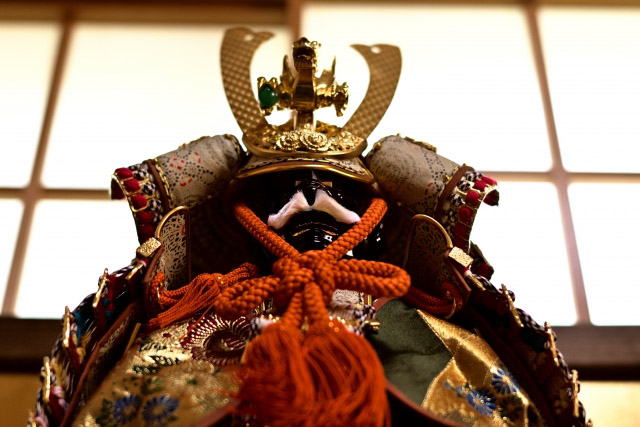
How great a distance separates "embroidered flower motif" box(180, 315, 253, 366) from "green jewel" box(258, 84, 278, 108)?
18.9 inches

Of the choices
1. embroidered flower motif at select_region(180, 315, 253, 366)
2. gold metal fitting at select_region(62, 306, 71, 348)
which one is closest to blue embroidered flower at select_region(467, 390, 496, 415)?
embroidered flower motif at select_region(180, 315, 253, 366)

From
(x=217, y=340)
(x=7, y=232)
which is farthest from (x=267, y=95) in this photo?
(x=7, y=232)

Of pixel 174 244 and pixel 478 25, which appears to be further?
pixel 478 25

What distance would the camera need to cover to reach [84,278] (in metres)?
1.63

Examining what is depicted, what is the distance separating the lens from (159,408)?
2.86 feet

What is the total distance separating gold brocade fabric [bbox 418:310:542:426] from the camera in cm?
91

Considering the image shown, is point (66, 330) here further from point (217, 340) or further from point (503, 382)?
point (503, 382)

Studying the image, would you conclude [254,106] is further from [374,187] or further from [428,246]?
[428,246]

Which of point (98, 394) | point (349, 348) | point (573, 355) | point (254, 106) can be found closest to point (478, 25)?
point (254, 106)

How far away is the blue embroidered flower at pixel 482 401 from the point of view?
917mm

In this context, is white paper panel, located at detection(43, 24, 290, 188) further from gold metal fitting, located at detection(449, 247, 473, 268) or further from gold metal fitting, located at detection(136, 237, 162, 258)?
gold metal fitting, located at detection(449, 247, 473, 268)

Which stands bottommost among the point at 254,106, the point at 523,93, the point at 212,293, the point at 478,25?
the point at 212,293

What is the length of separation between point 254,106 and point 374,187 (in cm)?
35

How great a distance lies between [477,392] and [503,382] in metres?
0.04
